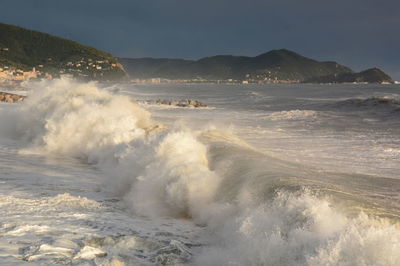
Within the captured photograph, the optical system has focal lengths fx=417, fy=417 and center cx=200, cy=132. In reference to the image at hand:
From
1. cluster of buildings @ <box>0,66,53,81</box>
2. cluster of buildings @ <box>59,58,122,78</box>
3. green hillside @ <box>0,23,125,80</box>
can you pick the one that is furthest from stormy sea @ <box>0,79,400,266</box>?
cluster of buildings @ <box>59,58,122,78</box>

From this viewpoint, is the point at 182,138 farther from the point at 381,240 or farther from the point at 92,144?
the point at 381,240

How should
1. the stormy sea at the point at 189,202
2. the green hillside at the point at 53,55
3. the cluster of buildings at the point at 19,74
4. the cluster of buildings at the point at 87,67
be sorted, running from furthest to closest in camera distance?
the cluster of buildings at the point at 87,67, the green hillside at the point at 53,55, the cluster of buildings at the point at 19,74, the stormy sea at the point at 189,202

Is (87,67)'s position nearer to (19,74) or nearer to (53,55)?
(53,55)

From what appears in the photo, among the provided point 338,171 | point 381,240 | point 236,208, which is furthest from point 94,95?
point 381,240

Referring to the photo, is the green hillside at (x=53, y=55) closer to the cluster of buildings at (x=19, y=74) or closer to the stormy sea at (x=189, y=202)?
the cluster of buildings at (x=19, y=74)

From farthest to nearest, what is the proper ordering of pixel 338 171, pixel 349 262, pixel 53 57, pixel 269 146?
pixel 53 57, pixel 269 146, pixel 338 171, pixel 349 262

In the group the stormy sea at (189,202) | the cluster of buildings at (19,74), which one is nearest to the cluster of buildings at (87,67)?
the cluster of buildings at (19,74)

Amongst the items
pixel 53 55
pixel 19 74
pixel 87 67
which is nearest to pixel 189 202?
pixel 19 74

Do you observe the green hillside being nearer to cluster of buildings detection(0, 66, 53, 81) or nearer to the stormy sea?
cluster of buildings detection(0, 66, 53, 81)

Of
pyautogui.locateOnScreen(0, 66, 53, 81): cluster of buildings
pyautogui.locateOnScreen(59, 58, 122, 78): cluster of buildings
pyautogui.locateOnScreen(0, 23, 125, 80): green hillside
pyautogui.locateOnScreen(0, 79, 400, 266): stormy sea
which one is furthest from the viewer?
pyautogui.locateOnScreen(59, 58, 122, 78): cluster of buildings
